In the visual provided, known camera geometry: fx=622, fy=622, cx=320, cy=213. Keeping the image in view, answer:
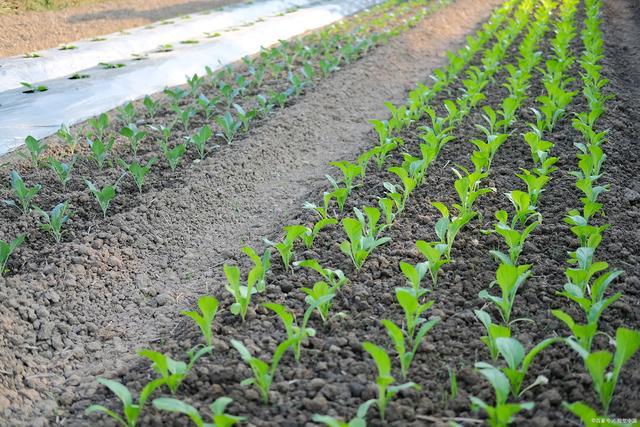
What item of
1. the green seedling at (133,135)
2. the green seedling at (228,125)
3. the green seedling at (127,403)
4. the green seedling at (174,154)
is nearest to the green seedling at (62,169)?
the green seedling at (133,135)

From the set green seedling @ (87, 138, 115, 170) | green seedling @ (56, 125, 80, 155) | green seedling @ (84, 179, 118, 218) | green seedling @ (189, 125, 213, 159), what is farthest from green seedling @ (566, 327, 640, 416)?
green seedling @ (56, 125, 80, 155)

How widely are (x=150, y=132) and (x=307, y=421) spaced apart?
4.40 m

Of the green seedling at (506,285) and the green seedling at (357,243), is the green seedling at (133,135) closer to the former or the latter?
the green seedling at (357,243)

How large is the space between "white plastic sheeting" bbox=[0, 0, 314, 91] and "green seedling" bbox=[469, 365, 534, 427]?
6883 millimetres

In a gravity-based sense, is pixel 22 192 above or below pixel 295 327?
above

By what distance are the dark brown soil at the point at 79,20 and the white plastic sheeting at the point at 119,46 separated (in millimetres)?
768

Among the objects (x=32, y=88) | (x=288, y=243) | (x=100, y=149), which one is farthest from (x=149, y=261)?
(x=32, y=88)

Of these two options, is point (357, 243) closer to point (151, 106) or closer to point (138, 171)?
point (138, 171)

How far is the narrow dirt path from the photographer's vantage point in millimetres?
3180

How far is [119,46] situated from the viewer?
9.67m

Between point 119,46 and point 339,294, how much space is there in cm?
772

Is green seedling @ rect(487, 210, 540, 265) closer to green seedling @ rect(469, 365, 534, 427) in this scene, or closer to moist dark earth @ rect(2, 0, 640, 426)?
moist dark earth @ rect(2, 0, 640, 426)

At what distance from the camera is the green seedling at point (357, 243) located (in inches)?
138

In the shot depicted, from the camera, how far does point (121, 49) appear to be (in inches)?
377
